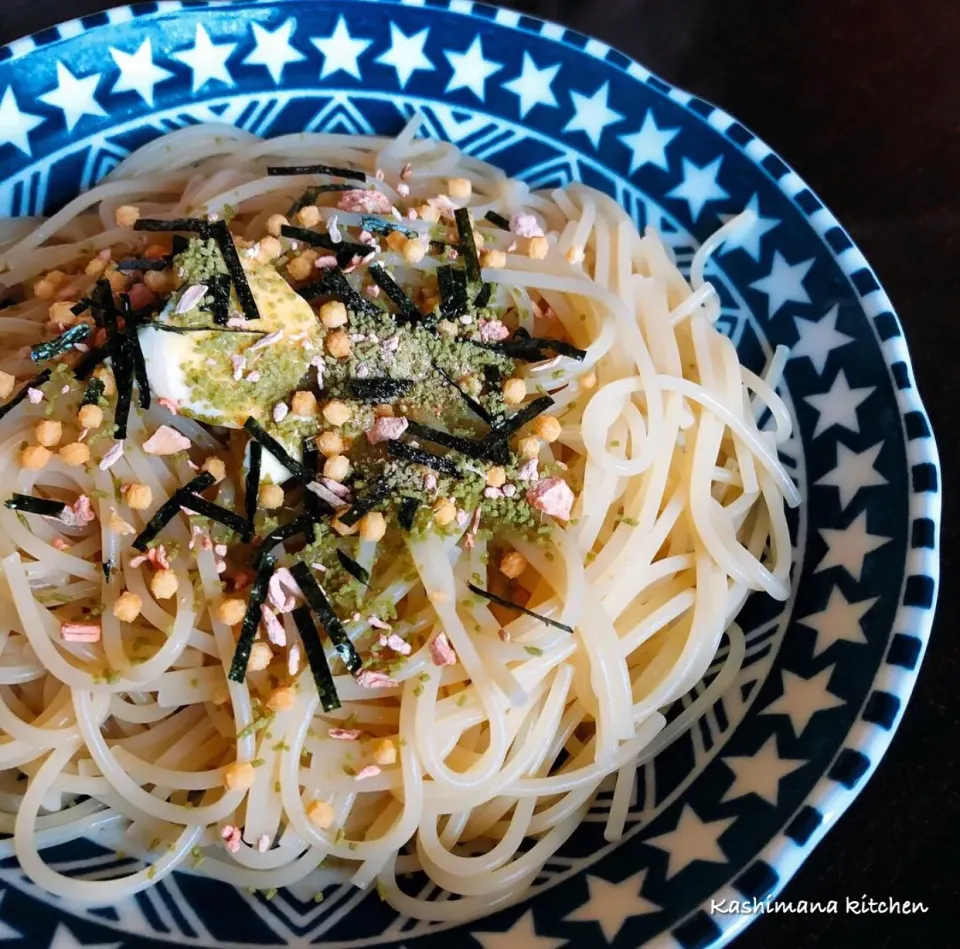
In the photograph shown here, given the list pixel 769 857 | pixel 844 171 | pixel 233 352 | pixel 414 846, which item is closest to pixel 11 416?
pixel 233 352

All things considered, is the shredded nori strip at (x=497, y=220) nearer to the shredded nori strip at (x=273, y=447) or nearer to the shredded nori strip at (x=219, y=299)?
the shredded nori strip at (x=219, y=299)

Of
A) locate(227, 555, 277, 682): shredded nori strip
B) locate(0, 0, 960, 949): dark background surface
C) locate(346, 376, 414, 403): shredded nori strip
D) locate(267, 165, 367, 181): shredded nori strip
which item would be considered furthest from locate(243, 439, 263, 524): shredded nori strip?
locate(0, 0, 960, 949): dark background surface

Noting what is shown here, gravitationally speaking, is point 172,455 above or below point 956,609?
above

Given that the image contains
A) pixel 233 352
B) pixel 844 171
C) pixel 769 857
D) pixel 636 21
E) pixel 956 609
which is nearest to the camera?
pixel 769 857

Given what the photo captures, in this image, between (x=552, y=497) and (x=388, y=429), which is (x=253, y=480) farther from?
(x=552, y=497)

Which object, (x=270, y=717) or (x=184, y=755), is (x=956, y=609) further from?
(x=184, y=755)

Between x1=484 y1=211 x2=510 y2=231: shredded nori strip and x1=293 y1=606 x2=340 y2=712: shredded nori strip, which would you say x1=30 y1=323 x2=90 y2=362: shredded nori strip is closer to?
x1=293 y1=606 x2=340 y2=712: shredded nori strip
